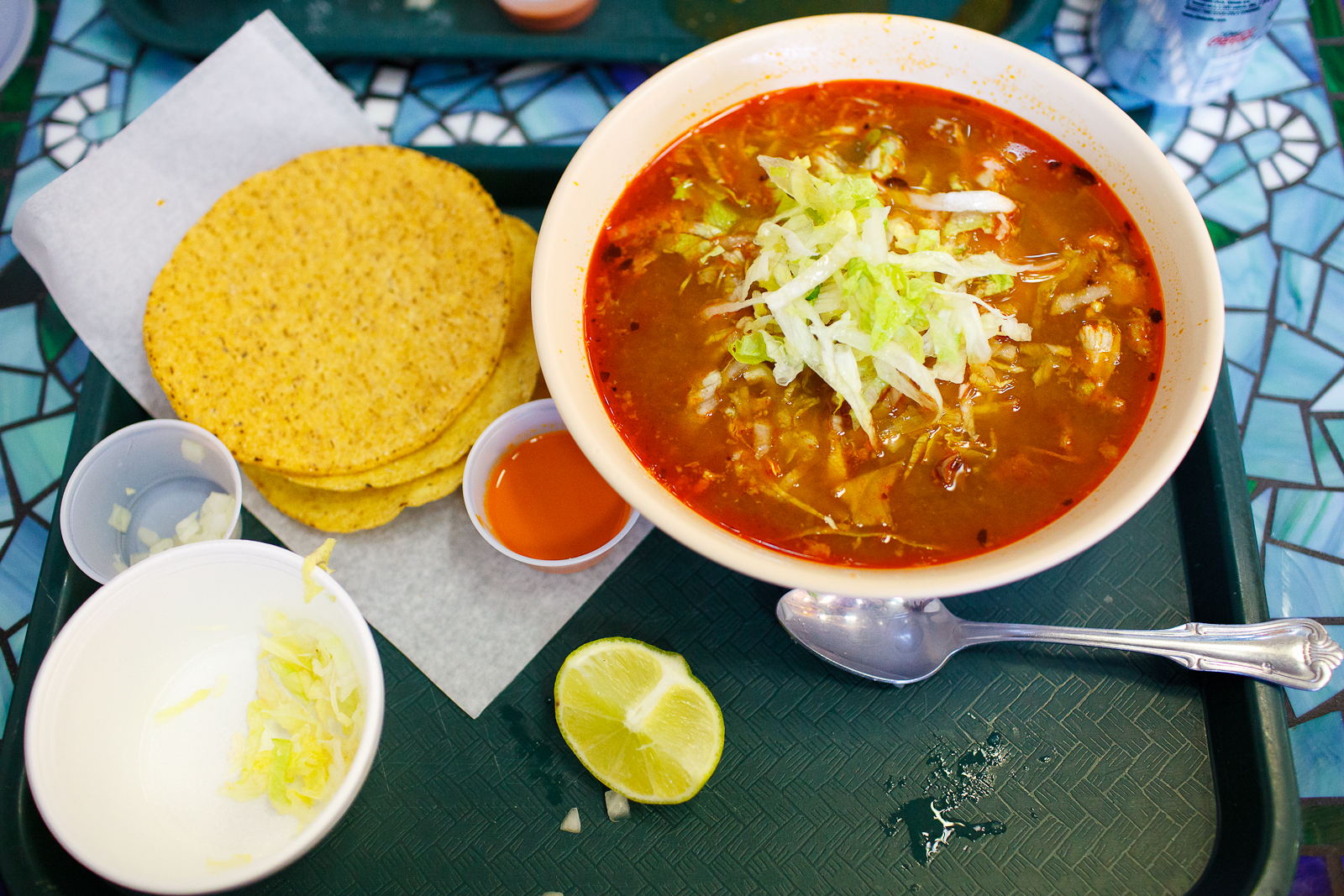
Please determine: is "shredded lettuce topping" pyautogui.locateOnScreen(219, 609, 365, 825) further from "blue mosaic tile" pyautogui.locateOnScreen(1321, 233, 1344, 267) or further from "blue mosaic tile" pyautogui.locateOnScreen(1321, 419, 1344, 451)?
"blue mosaic tile" pyautogui.locateOnScreen(1321, 233, 1344, 267)

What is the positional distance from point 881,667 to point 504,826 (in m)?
1.02

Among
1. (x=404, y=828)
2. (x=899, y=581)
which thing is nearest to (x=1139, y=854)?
(x=899, y=581)

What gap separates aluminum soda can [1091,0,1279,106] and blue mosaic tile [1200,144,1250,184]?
0.19 metres

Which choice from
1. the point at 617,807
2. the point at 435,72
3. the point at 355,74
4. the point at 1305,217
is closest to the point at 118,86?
the point at 355,74

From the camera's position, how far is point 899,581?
169cm

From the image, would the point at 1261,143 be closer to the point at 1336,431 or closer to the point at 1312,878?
the point at 1336,431

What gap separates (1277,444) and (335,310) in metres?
2.88

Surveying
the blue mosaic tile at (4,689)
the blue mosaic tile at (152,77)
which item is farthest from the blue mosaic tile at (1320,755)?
the blue mosaic tile at (152,77)

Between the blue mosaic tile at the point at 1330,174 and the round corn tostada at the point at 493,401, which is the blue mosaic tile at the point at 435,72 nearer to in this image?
the round corn tostada at the point at 493,401

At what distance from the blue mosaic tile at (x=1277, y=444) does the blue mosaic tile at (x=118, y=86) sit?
3.97 metres

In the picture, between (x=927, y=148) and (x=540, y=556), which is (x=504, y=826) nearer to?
(x=540, y=556)

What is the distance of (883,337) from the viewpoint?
186cm

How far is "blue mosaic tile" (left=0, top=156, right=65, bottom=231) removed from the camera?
9.86ft

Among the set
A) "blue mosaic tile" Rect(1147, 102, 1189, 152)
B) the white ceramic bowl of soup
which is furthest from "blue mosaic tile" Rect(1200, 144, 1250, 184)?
the white ceramic bowl of soup
